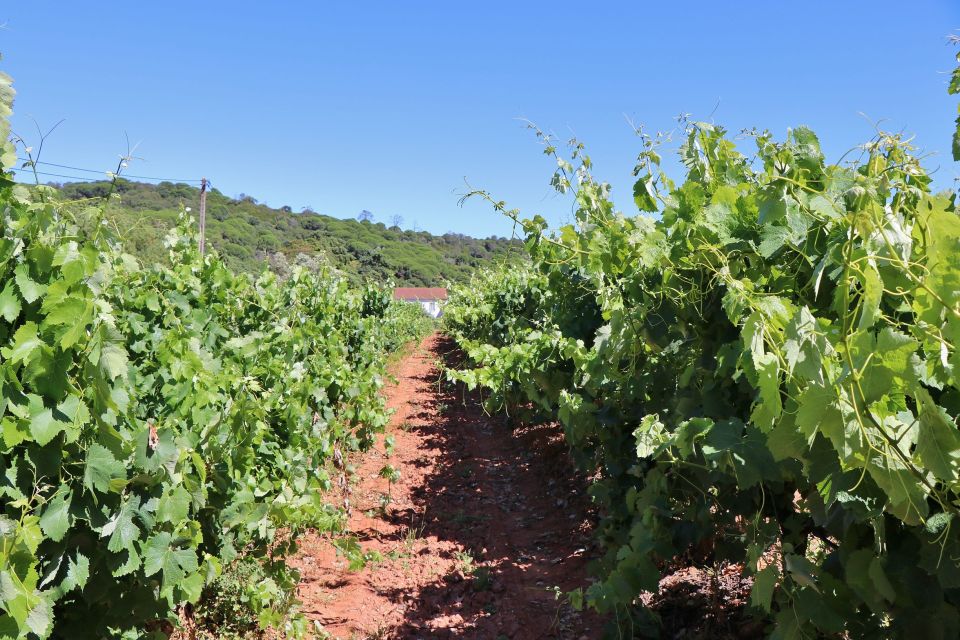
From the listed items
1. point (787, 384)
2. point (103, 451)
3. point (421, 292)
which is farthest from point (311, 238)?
point (787, 384)

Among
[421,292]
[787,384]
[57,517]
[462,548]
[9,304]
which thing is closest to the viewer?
[787,384]

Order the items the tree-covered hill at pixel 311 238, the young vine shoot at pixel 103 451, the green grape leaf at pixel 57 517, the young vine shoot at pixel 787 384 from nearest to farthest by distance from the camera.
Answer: the young vine shoot at pixel 787 384, the young vine shoot at pixel 103 451, the green grape leaf at pixel 57 517, the tree-covered hill at pixel 311 238

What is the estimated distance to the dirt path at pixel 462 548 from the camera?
13.3 ft

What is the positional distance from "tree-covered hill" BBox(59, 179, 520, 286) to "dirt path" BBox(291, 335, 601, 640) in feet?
73.6

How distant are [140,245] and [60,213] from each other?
27.9m

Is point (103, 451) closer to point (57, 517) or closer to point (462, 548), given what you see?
point (57, 517)

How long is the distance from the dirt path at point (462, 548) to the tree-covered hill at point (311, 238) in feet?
73.6

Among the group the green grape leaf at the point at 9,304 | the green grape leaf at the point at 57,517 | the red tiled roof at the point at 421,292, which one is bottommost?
the green grape leaf at the point at 57,517

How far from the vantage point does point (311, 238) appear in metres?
44.6

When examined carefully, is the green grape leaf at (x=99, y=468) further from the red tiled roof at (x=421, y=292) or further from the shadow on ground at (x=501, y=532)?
the red tiled roof at (x=421, y=292)

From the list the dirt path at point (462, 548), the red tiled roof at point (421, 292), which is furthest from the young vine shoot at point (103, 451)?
the red tiled roof at point (421, 292)

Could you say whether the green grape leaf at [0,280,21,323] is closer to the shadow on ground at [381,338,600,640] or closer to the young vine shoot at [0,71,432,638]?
the young vine shoot at [0,71,432,638]

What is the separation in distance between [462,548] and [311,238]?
41.4m

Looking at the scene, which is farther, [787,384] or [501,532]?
[501,532]
